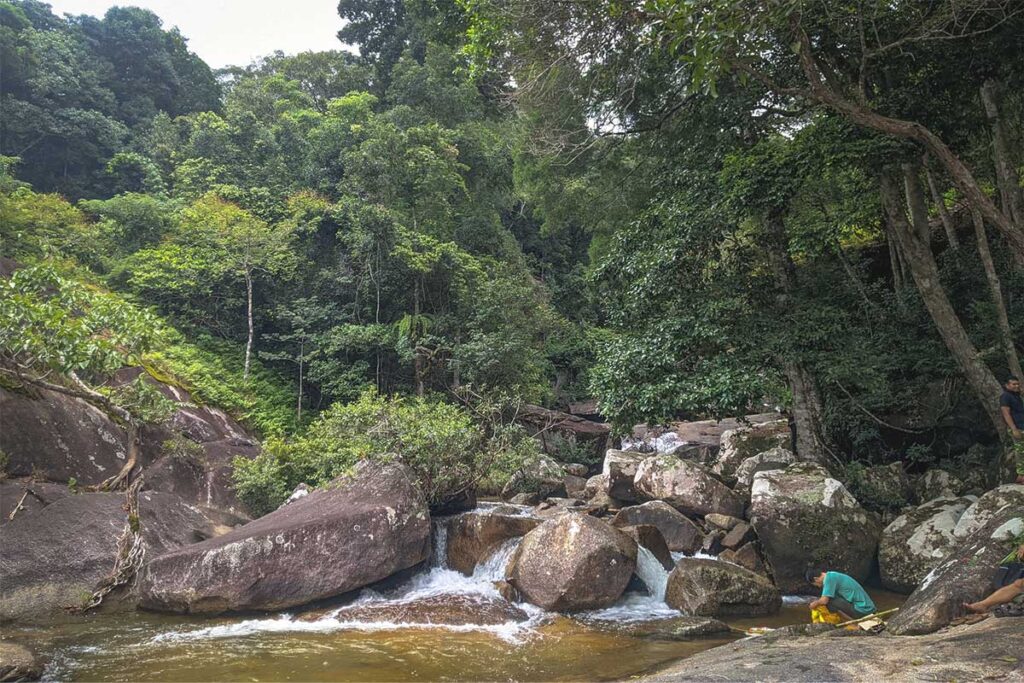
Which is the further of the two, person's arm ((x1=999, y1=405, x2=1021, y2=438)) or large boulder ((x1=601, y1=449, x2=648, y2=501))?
large boulder ((x1=601, y1=449, x2=648, y2=501))

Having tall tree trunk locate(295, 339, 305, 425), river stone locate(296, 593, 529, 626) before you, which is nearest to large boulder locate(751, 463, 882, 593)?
river stone locate(296, 593, 529, 626)

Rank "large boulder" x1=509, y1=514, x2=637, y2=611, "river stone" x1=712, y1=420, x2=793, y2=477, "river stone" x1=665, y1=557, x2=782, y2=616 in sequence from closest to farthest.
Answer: "river stone" x1=665, y1=557, x2=782, y2=616, "large boulder" x1=509, y1=514, x2=637, y2=611, "river stone" x1=712, y1=420, x2=793, y2=477

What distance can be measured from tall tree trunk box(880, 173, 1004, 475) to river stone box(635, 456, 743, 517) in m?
4.30

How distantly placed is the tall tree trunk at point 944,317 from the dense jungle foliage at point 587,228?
55 millimetres

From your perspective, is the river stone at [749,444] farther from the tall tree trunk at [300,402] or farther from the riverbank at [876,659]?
the tall tree trunk at [300,402]

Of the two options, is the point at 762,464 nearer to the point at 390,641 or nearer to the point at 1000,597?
the point at 1000,597

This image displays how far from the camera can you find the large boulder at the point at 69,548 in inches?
310

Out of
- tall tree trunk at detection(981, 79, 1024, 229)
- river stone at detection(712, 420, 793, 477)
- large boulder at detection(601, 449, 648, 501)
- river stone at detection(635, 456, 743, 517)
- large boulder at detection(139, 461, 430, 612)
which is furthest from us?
river stone at detection(712, 420, 793, 477)

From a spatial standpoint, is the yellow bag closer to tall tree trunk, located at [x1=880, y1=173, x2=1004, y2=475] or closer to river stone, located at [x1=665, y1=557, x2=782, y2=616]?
river stone, located at [x1=665, y1=557, x2=782, y2=616]

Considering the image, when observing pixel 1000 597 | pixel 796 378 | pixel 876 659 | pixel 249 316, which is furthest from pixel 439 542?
pixel 249 316

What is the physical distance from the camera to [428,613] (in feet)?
27.1

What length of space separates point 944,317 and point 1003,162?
303cm

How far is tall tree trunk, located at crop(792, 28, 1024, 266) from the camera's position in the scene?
23.7 feet

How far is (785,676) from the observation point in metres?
4.59
